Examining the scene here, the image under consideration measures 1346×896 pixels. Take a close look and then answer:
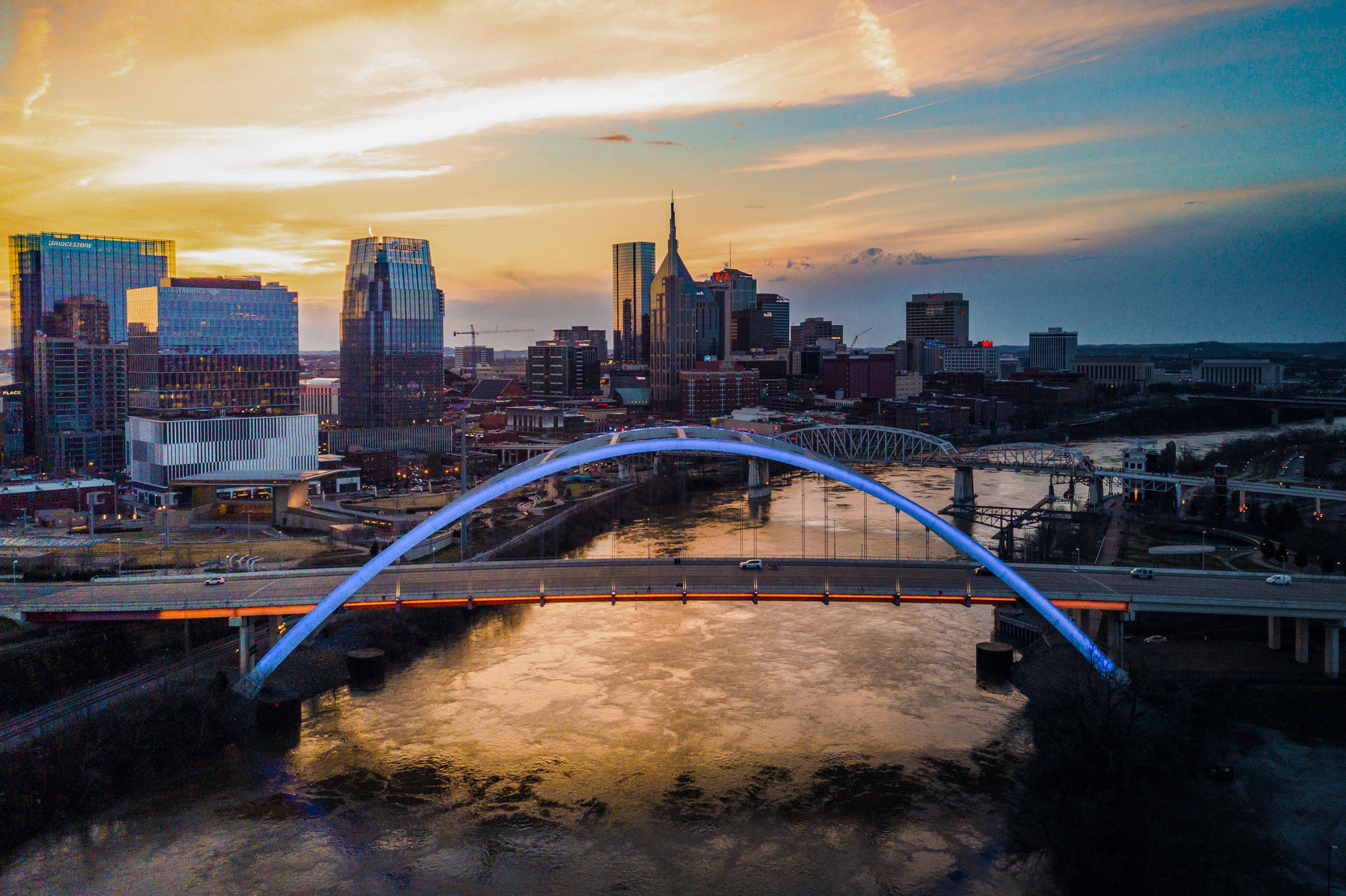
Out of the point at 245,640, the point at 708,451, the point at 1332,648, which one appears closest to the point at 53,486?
the point at 245,640

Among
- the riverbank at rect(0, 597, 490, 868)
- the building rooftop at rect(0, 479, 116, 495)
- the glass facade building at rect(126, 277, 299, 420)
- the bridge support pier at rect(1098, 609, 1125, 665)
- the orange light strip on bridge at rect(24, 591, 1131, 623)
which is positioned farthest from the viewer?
the glass facade building at rect(126, 277, 299, 420)

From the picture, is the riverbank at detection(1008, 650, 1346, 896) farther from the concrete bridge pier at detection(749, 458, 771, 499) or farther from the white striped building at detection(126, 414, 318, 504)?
the white striped building at detection(126, 414, 318, 504)

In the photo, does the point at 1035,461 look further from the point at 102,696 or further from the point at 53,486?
the point at 102,696

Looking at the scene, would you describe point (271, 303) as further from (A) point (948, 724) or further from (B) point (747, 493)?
(A) point (948, 724)

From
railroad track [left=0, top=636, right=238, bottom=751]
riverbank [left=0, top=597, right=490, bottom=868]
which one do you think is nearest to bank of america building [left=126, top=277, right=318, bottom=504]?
railroad track [left=0, top=636, right=238, bottom=751]

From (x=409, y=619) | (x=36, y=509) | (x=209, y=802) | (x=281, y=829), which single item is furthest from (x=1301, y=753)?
(x=36, y=509)

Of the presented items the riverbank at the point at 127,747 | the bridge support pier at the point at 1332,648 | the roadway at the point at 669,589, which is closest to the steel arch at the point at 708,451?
the roadway at the point at 669,589
